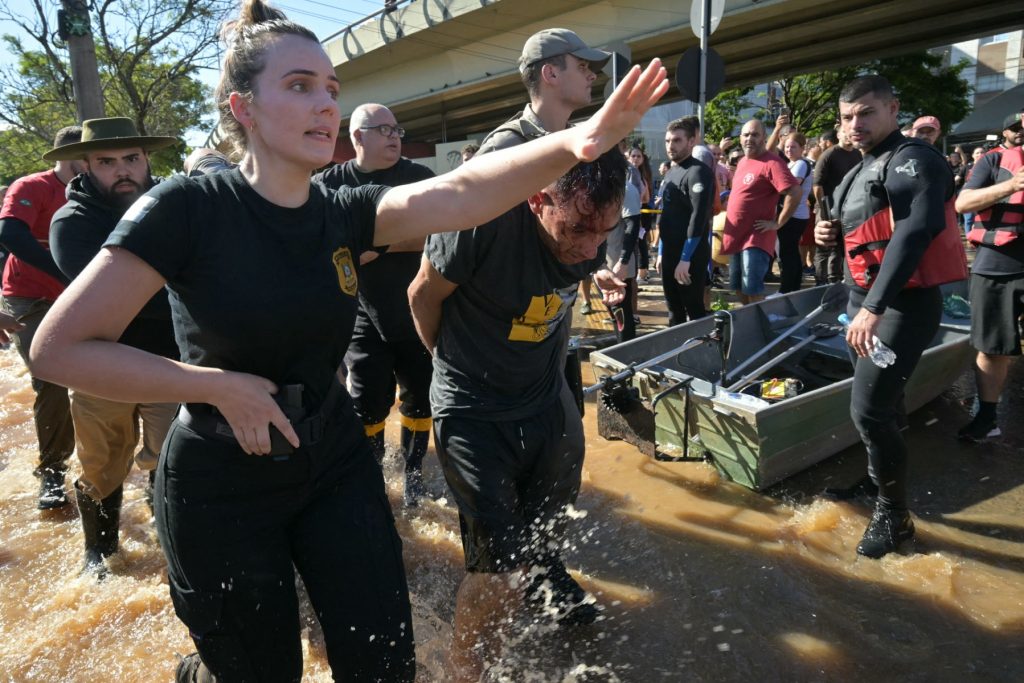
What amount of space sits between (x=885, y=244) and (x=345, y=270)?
2642 mm

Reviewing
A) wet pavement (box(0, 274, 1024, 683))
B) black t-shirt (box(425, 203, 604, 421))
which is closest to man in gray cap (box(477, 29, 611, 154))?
black t-shirt (box(425, 203, 604, 421))

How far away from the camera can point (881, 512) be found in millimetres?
3447

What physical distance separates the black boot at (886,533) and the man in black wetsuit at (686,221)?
A: 3.18m

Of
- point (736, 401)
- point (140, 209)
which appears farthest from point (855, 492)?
point (140, 209)

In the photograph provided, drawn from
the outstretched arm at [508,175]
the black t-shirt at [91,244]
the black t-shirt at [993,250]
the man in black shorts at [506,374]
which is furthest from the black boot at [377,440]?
the black t-shirt at [993,250]

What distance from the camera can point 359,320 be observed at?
3873mm

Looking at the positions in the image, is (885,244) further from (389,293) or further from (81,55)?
(81,55)

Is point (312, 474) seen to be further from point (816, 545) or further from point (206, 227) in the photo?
point (816, 545)

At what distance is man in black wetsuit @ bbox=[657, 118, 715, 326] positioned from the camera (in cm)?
614

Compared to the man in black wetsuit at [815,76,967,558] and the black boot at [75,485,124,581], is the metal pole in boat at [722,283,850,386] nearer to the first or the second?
the man in black wetsuit at [815,76,967,558]

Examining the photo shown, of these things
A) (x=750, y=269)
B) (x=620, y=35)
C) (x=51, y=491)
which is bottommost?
(x=51, y=491)

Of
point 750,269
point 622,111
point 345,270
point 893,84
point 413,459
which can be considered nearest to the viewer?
point 622,111

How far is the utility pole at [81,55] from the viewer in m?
8.85

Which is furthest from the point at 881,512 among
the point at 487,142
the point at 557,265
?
the point at 487,142
